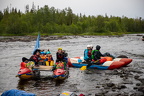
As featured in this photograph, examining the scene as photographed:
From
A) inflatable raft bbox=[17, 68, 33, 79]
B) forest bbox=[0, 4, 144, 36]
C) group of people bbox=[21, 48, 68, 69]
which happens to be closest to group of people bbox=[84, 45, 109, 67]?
group of people bbox=[21, 48, 68, 69]

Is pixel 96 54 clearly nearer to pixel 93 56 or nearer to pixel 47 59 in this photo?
pixel 93 56

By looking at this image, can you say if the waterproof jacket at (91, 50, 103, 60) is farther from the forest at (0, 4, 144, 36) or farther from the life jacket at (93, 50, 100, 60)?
the forest at (0, 4, 144, 36)

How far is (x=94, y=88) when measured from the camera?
9.52 m

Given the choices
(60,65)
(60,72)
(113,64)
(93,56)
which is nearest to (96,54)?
(93,56)

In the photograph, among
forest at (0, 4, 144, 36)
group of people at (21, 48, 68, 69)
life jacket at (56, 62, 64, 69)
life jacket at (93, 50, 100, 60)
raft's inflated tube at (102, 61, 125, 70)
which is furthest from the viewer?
forest at (0, 4, 144, 36)

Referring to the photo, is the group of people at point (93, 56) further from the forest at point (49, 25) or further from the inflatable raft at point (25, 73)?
the forest at point (49, 25)

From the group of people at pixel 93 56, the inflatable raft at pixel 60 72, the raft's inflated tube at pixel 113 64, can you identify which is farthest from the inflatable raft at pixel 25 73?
the raft's inflated tube at pixel 113 64

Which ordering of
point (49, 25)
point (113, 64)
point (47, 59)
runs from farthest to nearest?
point (49, 25) < point (113, 64) < point (47, 59)

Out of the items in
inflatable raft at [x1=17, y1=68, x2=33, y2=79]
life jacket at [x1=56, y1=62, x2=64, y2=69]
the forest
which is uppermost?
the forest

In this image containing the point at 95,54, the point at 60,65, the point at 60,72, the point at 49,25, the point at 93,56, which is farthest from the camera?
the point at 49,25

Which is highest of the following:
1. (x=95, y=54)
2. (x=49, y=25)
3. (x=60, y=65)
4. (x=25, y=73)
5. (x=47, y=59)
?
(x=49, y=25)

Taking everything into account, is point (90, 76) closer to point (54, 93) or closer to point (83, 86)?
point (83, 86)

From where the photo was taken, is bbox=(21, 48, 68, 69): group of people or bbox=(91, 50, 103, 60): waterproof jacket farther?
bbox=(91, 50, 103, 60): waterproof jacket

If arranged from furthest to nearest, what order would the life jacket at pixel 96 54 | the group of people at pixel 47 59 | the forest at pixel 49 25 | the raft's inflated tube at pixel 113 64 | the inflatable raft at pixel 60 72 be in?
the forest at pixel 49 25, the life jacket at pixel 96 54, the raft's inflated tube at pixel 113 64, the group of people at pixel 47 59, the inflatable raft at pixel 60 72
